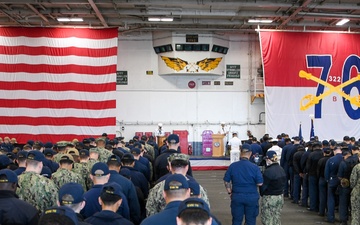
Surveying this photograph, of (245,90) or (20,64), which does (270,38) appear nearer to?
(245,90)

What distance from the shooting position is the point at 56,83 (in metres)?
19.0

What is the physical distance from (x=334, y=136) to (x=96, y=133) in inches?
437

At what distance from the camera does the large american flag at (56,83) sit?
18766mm

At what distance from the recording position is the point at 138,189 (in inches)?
241

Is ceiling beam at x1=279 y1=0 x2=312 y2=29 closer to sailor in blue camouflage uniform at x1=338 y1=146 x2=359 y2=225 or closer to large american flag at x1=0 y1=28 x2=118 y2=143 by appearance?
large american flag at x1=0 y1=28 x2=118 y2=143

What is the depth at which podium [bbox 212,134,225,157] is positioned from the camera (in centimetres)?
2100

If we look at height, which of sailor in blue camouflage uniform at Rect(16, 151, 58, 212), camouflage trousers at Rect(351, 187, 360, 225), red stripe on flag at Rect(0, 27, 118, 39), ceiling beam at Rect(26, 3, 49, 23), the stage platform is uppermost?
ceiling beam at Rect(26, 3, 49, 23)

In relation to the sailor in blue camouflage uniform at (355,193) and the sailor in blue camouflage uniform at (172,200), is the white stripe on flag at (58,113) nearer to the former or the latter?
the sailor in blue camouflage uniform at (355,193)

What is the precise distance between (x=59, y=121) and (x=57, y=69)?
2.26 meters

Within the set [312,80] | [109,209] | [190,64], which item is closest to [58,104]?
[190,64]

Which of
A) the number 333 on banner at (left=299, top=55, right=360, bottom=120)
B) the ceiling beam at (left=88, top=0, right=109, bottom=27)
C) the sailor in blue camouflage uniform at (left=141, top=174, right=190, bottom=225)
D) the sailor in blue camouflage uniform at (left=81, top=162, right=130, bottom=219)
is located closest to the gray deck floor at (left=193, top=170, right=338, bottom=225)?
the sailor in blue camouflage uniform at (left=81, top=162, right=130, bottom=219)

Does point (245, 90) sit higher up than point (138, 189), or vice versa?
point (245, 90)

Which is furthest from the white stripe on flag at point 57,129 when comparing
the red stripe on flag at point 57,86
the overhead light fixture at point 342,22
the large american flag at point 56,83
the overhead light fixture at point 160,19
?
the overhead light fixture at point 342,22

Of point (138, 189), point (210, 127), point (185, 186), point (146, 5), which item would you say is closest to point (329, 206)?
point (138, 189)
